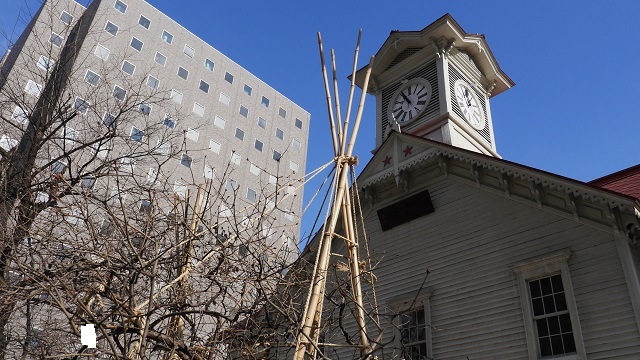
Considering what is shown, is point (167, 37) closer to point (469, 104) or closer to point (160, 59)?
point (160, 59)

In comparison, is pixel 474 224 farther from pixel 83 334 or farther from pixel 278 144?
pixel 278 144

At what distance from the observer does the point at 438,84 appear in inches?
681

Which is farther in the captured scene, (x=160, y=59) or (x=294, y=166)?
(x=294, y=166)

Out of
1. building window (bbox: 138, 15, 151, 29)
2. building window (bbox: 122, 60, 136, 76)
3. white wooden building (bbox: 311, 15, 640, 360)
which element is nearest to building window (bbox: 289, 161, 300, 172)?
building window (bbox: 122, 60, 136, 76)

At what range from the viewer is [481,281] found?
450 inches

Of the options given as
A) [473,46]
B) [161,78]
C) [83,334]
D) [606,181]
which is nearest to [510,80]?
[473,46]

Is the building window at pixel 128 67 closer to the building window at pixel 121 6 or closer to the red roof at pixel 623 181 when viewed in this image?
the building window at pixel 121 6

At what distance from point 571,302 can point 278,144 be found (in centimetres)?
4204

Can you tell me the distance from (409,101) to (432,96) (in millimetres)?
992

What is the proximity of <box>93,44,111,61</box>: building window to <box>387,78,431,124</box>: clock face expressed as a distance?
27817mm

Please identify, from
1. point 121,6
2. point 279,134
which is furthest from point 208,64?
point 279,134

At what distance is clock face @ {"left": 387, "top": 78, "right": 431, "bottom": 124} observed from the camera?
58.0ft

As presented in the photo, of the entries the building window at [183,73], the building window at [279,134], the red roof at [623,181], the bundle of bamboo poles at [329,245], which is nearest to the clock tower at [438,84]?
the red roof at [623,181]

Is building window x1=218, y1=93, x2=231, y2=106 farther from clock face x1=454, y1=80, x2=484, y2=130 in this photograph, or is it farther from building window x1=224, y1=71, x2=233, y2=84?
clock face x1=454, y1=80, x2=484, y2=130
